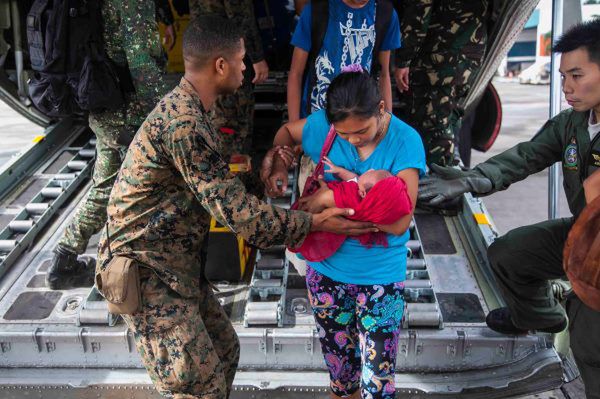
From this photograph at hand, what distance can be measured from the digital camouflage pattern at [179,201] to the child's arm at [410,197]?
12.2 inches

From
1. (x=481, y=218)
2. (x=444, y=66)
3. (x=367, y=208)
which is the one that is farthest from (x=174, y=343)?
(x=444, y=66)

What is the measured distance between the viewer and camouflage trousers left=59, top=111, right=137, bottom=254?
331 cm

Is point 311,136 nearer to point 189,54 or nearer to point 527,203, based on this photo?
point 189,54

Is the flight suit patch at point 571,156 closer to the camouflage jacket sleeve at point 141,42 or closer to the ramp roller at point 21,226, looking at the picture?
the camouflage jacket sleeve at point 141,42

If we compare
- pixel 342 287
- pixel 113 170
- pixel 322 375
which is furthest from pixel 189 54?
pixel 322 375

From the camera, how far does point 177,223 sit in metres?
2.17

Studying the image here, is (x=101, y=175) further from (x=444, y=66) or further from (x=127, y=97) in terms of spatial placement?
(x=444, y=66)

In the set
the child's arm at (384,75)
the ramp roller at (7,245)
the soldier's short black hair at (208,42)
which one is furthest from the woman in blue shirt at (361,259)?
the ramp roller at (7,245)

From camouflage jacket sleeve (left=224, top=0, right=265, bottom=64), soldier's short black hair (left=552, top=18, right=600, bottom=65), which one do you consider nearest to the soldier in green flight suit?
soldier's short black hair (left=552, top=18, right=600, bottom=65)

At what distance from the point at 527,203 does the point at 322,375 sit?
3863 millimetres

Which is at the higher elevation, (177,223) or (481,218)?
(177,223)

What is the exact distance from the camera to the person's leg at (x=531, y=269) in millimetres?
2557

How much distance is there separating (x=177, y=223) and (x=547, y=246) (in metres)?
1.59

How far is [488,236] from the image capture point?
11.7ft
